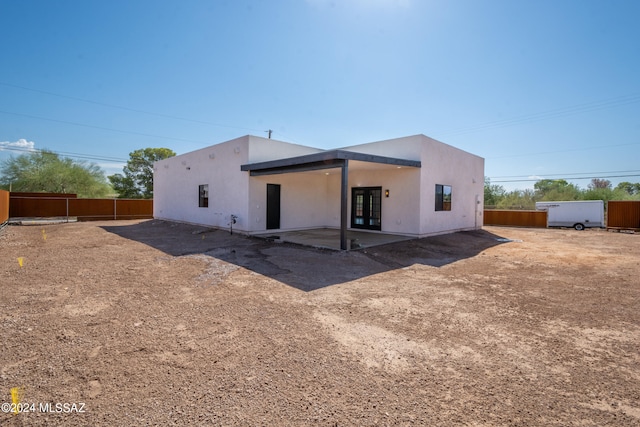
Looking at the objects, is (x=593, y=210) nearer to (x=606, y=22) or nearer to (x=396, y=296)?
(x=606, y=22)

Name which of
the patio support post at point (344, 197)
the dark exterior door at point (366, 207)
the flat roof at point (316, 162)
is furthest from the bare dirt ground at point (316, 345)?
the dark exterior door at point (366, 207)

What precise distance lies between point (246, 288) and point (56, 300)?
2.70m

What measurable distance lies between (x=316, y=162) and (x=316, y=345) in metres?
6.57

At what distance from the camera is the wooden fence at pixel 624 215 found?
17594 mm

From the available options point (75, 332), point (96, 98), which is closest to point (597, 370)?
point (75, 332)

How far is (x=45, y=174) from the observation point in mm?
27391

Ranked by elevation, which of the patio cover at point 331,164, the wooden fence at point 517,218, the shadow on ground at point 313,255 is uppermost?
the patio cover at point 331,164

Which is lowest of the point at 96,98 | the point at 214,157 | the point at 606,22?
the point at 214,157

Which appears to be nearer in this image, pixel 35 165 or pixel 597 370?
pixel 597 370

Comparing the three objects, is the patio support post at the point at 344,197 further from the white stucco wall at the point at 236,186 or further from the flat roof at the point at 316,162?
the white stucco wall at the point at 236,186

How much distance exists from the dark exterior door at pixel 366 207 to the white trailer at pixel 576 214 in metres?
16.1

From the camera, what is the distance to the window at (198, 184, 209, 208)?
13.8m

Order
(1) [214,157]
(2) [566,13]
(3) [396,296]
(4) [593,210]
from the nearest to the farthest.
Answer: (3) [396,296] < (2) [566,13] < (1) [214,157] < (4) [593,210]

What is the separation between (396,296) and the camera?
15.5ft
